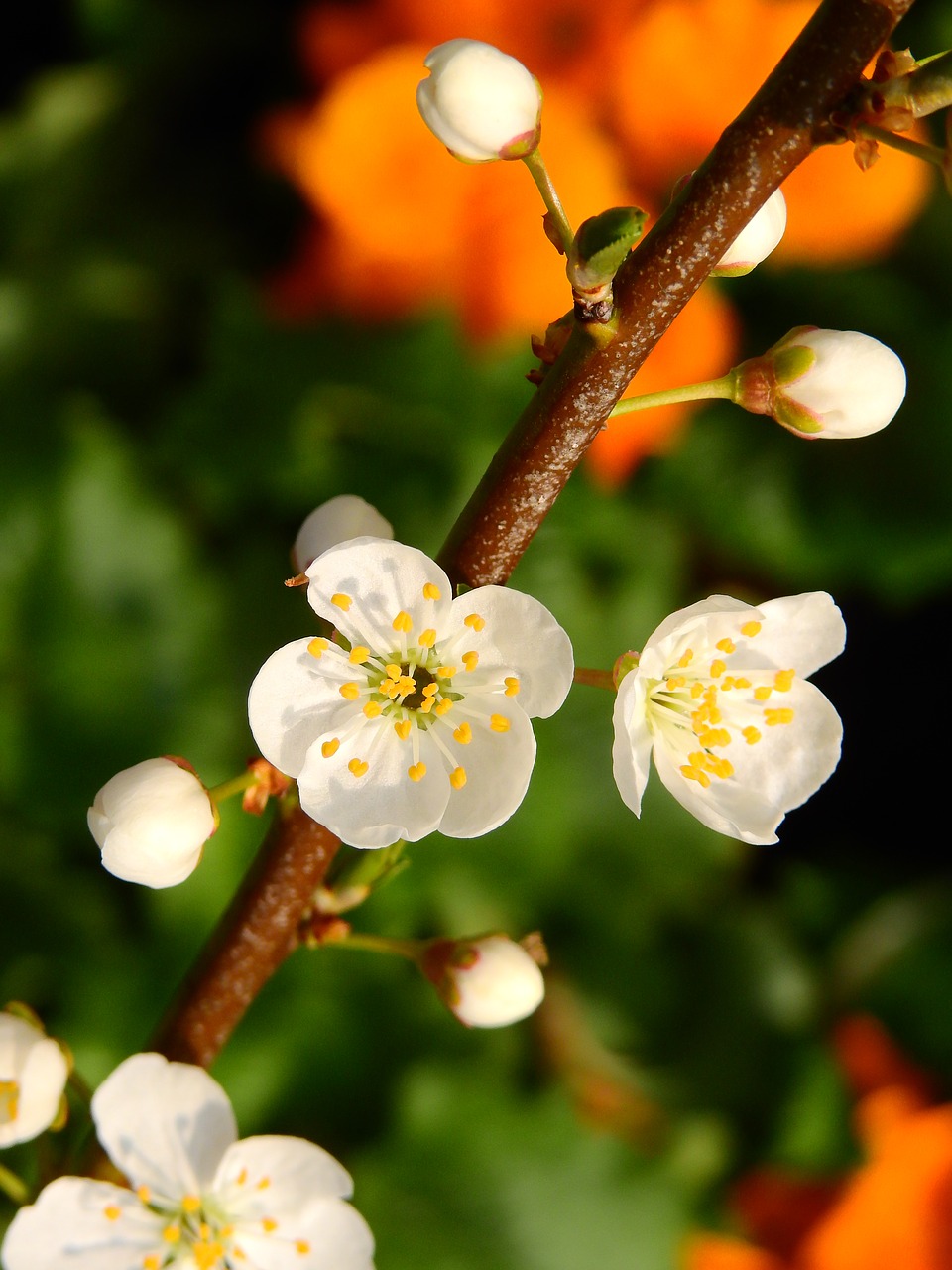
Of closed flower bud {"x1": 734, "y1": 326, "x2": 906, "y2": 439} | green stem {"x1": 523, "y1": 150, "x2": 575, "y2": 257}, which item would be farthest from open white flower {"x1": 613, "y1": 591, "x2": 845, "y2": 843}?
green stem {"x1": 523, "y1": 150, "x2": 575, "y2": 257}

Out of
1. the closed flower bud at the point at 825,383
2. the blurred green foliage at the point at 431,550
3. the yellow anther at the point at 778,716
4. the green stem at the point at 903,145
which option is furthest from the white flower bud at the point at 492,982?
the blurred green foliage at the point at 431,550

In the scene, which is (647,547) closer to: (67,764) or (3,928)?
(67,764)

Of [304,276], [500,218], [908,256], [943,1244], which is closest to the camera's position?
[943,1244]

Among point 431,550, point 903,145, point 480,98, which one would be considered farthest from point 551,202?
point 431,550

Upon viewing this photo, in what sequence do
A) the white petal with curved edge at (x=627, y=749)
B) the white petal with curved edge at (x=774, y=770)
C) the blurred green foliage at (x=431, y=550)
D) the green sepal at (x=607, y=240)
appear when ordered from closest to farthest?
1. the green sepal at (x=607, y=240)
2. the white petal with curved edge at (x=627, y=749)
3. the white petal with curved edge at (x=774, y=770)
4. the blurred green foliage at (x=431, y=550)

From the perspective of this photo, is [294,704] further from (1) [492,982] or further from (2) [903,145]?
(2) [903,145]

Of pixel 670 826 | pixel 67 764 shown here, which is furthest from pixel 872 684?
pixel 67 764

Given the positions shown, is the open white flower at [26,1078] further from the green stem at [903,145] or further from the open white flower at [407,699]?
the green stem at [903,145]
